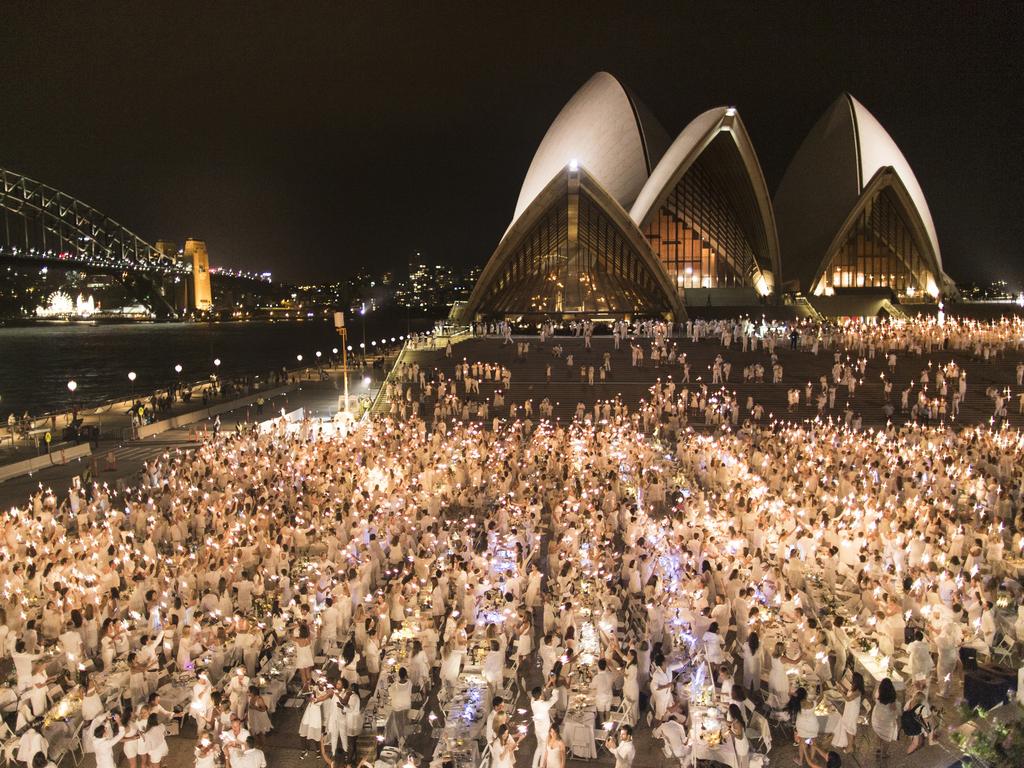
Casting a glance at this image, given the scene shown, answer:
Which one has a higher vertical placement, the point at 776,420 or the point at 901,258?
the point at 901,258

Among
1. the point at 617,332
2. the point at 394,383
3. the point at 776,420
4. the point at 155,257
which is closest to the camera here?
the point at 776,420

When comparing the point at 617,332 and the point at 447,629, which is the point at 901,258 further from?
the point at 447,629

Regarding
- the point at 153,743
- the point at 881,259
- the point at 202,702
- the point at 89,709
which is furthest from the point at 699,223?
the point at 153,743

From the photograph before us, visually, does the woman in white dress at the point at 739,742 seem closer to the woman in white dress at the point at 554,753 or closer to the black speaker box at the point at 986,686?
the woman in white dress at the point at 554,753

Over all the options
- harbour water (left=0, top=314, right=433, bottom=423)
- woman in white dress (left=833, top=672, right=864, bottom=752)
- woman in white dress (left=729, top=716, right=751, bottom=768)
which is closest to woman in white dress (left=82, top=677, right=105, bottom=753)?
woman in white dress (left=729, top=716, right=751, bottom=768)

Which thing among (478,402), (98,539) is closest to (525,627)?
(98,539)

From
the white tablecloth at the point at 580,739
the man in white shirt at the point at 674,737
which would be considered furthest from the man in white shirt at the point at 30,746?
the man in white shirt at the point at 674,737

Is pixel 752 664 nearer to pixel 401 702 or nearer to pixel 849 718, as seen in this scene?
pixel 849 718
